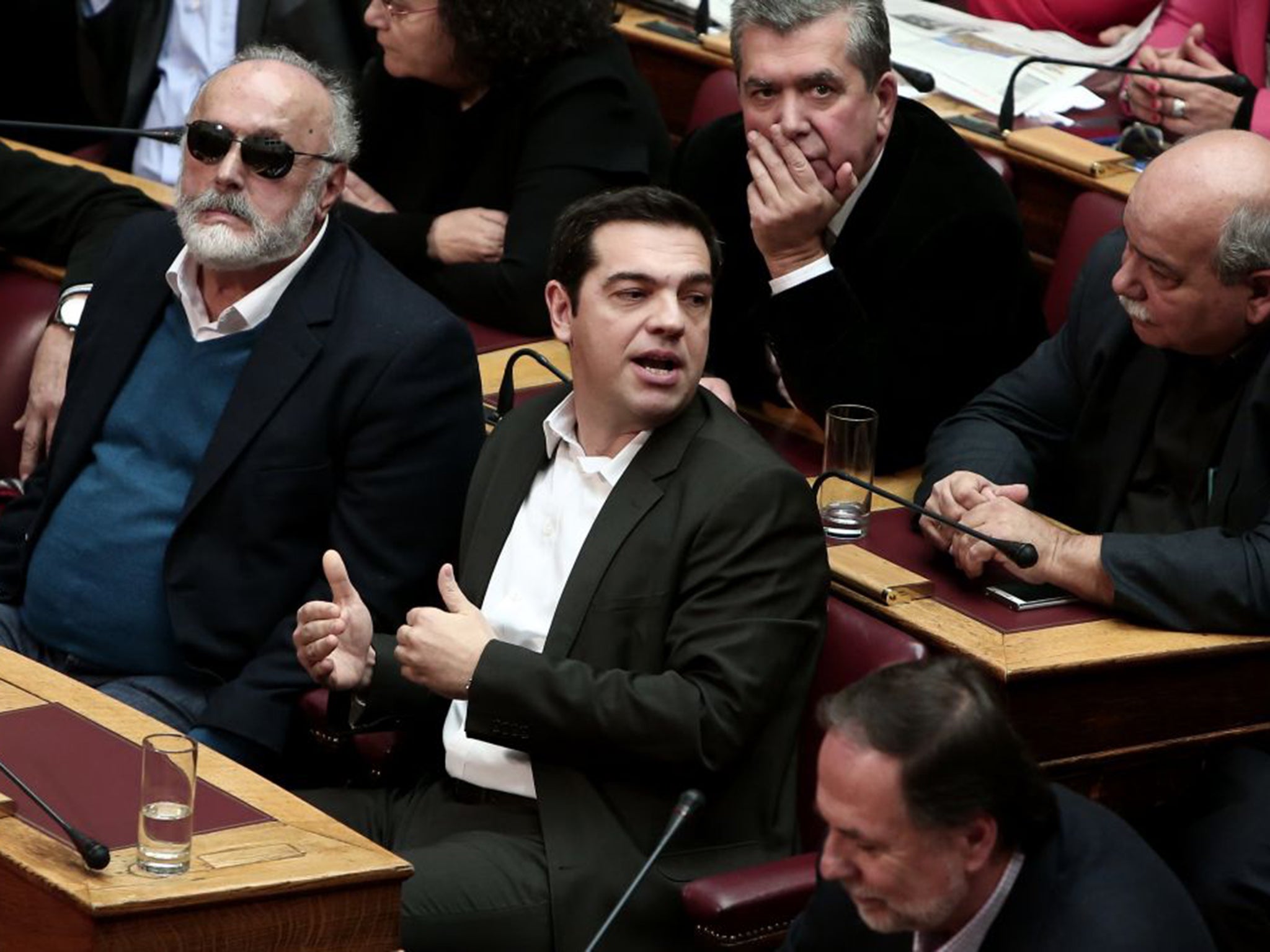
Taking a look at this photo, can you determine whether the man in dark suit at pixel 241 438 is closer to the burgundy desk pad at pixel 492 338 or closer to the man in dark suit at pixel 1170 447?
the burgundy desk pad at pixel 492 338

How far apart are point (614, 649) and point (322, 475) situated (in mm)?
516

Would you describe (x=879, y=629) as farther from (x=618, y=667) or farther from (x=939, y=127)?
(x=939, y=127)

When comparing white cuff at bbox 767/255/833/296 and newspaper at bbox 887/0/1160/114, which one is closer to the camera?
white cuff at bbox 767/255/833/296

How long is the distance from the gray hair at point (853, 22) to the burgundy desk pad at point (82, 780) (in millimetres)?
1232

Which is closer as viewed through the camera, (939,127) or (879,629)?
(879,629)

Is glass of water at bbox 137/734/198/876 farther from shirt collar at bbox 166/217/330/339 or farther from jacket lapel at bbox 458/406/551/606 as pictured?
shirt collar at bbox 166/217/330/339

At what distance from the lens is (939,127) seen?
2924 mm

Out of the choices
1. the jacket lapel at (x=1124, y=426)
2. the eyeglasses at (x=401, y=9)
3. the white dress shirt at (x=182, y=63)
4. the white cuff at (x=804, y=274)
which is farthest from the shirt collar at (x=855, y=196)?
the white dress shirt at (x=182, y=63)

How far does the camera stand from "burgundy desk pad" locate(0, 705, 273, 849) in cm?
199

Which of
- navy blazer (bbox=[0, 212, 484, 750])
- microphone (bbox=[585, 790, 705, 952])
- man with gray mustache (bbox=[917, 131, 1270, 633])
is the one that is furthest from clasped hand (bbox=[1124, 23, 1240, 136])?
microphone (bbox=[585, 790, 705, 952])

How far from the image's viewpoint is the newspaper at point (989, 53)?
354 centimetres

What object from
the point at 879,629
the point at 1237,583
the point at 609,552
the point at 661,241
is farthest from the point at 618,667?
the point at 1237,583

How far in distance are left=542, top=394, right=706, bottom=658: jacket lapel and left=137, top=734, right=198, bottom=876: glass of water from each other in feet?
1.51

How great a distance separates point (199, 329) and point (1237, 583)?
123 cm
